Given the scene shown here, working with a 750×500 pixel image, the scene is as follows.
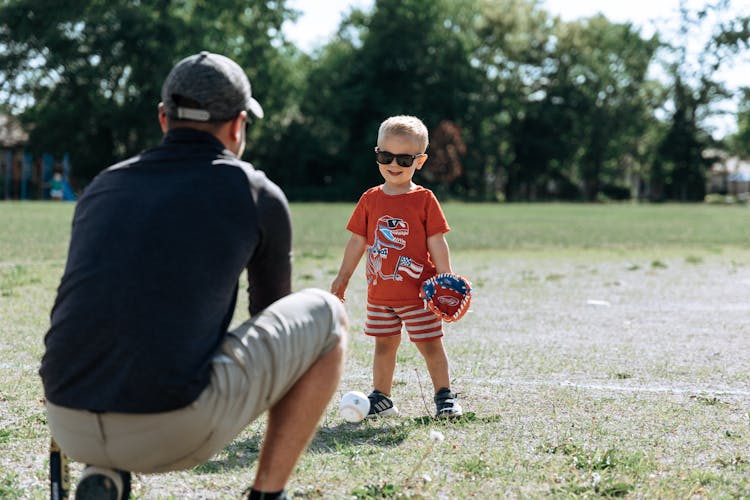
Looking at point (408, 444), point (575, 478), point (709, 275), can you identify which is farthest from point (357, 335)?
point (709, 275)

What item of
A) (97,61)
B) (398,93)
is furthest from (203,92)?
(398,93)

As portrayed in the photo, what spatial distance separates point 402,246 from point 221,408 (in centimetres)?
229

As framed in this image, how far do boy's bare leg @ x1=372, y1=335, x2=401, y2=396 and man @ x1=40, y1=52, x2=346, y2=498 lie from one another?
194 centimetres

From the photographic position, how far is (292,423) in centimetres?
277

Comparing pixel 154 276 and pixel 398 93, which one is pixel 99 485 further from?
pixel 398 93

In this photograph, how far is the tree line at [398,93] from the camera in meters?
45.8

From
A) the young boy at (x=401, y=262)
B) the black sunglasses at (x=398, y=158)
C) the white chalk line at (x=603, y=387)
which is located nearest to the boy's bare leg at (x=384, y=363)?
the young boy at (x=401, y=262)

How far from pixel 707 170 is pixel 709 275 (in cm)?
6236

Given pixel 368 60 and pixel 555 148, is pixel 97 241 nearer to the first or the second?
pixel 368 60

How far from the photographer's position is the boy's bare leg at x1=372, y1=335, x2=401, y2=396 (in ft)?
15.6

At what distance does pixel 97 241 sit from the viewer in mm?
2471

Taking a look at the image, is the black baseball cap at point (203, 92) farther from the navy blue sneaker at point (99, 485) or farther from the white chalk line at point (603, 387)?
the white chalk line at point (603, 387)

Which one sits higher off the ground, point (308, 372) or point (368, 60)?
point (368, 60)

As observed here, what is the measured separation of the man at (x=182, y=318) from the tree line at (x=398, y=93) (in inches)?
1104
